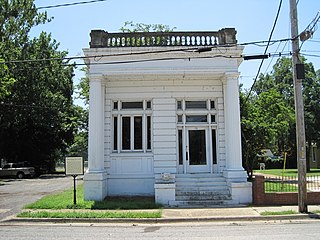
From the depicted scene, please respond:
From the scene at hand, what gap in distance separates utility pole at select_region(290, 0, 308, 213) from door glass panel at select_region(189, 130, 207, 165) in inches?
222

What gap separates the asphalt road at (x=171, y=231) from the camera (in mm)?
9469

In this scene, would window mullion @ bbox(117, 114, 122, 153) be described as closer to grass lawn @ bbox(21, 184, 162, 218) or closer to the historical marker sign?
grass lawn @ bbox(21, 184, 162, 218)

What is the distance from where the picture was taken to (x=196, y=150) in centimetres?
1812

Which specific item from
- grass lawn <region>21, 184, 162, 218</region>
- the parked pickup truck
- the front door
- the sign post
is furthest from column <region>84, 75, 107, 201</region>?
the parked pickup truck

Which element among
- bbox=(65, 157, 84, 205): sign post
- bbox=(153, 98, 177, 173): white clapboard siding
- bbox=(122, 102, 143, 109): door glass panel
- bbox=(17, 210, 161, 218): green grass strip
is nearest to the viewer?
bbox=(17, 210, 161, 218): green grass strip

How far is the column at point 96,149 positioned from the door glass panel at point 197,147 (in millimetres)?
4367

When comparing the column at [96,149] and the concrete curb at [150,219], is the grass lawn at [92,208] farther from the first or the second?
the column at [96,149]

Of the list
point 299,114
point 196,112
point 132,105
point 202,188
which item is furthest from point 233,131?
point 132,105

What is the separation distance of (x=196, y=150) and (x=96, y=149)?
5.04 metres

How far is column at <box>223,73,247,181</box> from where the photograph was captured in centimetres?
1603

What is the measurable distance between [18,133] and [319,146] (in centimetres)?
3657

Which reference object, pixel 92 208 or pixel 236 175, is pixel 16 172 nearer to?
pixel 92 208

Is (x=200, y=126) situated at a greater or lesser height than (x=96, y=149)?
greater

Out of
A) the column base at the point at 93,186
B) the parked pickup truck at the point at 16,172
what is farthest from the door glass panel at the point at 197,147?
the parked pickup truck at the point at 16,172
